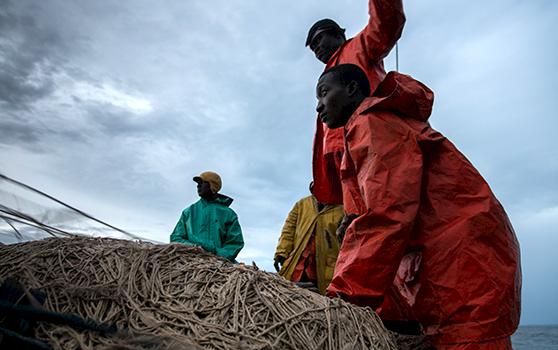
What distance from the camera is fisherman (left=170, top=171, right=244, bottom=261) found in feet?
23.4

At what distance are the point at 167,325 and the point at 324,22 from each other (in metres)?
5.05

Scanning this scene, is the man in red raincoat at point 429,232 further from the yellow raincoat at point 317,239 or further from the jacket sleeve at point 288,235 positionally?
the jacket sleeve at point 288,235

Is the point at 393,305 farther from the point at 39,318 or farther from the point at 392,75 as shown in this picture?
the point at 39,318

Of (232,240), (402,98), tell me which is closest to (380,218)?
(402,98)

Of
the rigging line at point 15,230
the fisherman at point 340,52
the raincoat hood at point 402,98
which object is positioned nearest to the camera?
the raincoat hood at point 402,98

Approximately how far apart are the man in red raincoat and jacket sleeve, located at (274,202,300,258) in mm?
4160

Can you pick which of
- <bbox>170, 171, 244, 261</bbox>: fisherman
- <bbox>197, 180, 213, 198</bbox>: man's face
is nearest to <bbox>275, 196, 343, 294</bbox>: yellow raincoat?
<bbox>170, 171, 244, 261</bbox>: fisherman

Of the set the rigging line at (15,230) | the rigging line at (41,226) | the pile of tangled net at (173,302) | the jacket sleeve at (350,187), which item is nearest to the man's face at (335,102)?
the jacket sleeve at (350,187)

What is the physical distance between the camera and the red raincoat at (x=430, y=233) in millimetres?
2416

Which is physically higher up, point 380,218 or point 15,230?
point 380,218

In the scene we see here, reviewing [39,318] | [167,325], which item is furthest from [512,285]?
[39,318]

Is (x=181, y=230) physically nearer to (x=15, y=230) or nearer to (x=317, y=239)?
(x=317, y=239)

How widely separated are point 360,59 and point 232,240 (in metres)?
3.90

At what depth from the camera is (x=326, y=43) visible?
19.0 ft
